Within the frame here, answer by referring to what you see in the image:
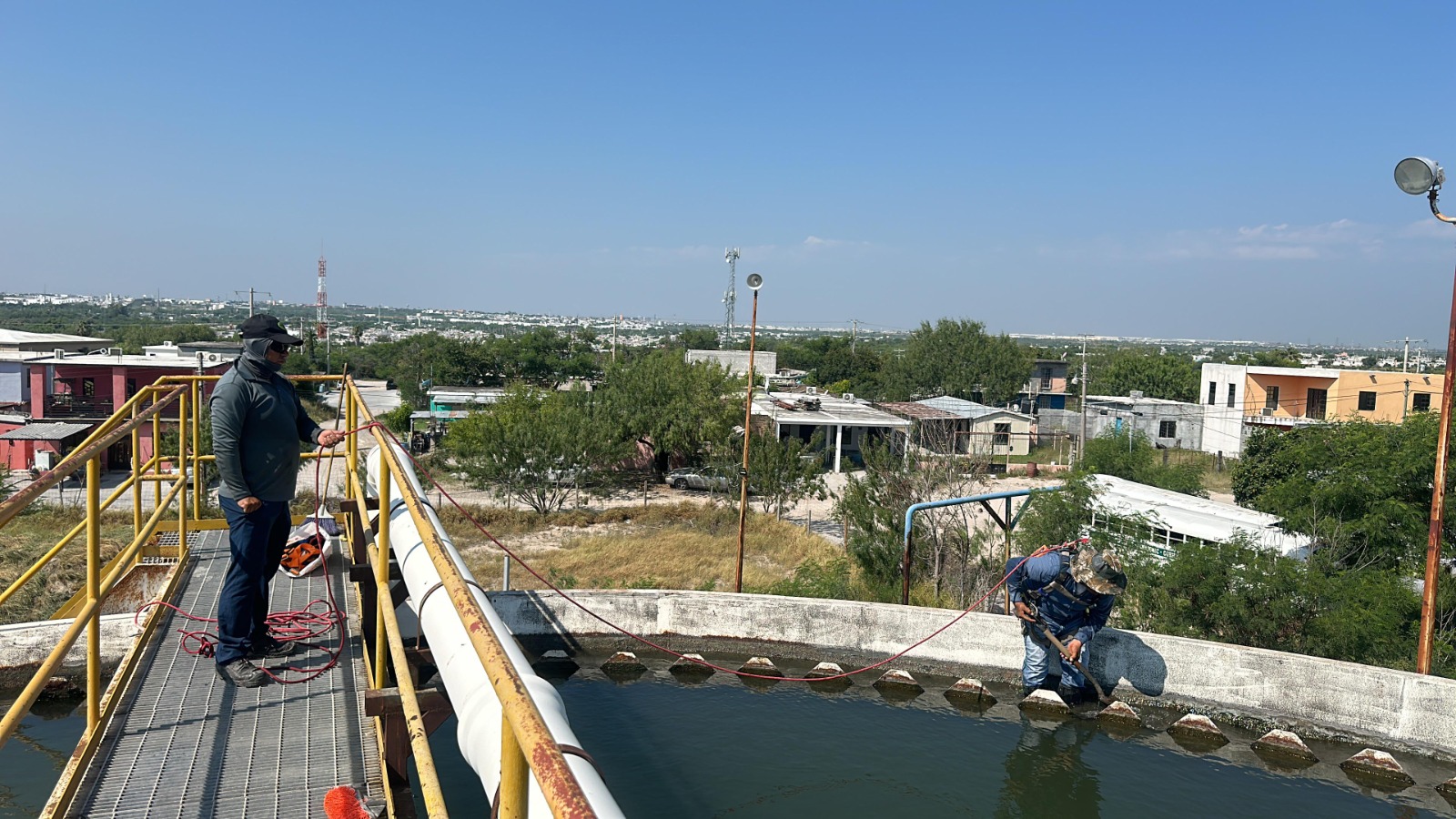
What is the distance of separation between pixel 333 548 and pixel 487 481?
22.4 meters

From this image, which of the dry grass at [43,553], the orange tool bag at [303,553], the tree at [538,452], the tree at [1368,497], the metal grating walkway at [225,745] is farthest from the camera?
the tree at [538,452]

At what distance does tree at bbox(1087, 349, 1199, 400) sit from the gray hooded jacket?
7542cm

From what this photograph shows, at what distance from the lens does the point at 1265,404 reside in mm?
46188

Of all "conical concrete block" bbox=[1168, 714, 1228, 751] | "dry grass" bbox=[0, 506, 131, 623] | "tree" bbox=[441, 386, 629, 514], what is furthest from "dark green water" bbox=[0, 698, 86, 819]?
"tree" bbox=[441, 386, 629, 514]

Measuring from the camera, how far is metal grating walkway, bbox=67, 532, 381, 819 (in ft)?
12.4

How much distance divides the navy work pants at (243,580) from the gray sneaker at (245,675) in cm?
8

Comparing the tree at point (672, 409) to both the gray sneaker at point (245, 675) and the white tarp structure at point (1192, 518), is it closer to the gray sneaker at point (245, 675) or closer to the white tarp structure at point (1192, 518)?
the white tarp structure at point (1192, 518)

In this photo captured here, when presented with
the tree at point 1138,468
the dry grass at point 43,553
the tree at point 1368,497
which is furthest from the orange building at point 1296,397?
the dry grass at point 43,553

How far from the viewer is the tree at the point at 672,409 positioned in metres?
36.0

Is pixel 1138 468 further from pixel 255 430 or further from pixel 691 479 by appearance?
pixel 255 430

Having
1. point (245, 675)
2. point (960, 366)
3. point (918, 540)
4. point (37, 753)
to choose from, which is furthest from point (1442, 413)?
point (960, 366)

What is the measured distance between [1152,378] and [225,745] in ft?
257

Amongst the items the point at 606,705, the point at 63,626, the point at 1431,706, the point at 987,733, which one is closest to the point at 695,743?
the point at 606,705

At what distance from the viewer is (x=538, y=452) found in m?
29.4
